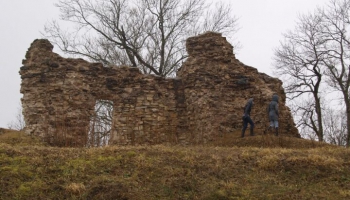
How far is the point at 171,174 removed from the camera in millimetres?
7852

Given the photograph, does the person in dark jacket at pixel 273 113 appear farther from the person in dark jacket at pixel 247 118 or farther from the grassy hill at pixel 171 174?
the grassy hill at pixel 171 174

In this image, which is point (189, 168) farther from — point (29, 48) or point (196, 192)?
point (29, 48)

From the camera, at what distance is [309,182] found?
7.70 m

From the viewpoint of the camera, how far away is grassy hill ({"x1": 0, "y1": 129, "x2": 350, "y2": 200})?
700 centimetres

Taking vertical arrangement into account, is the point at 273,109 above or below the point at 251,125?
above

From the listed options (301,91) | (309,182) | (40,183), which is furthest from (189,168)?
(301,91)

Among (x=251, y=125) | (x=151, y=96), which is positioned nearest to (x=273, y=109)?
(x=251, y=125)

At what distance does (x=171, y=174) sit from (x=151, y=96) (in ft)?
19.6

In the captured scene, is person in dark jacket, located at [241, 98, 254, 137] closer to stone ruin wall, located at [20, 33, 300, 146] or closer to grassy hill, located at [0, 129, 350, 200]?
stone ruin wall, located at [20, 33, 300, 146]

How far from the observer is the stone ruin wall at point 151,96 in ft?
42.5

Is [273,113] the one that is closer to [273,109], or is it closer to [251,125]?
[273,109]

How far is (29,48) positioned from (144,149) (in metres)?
6.60

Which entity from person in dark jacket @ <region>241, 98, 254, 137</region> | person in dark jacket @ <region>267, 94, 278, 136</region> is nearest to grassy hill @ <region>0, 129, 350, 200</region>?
person in dark jacket @ <region>241, 98, 254, 137</region>

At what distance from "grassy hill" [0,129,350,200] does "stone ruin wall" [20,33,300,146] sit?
3665 mm
